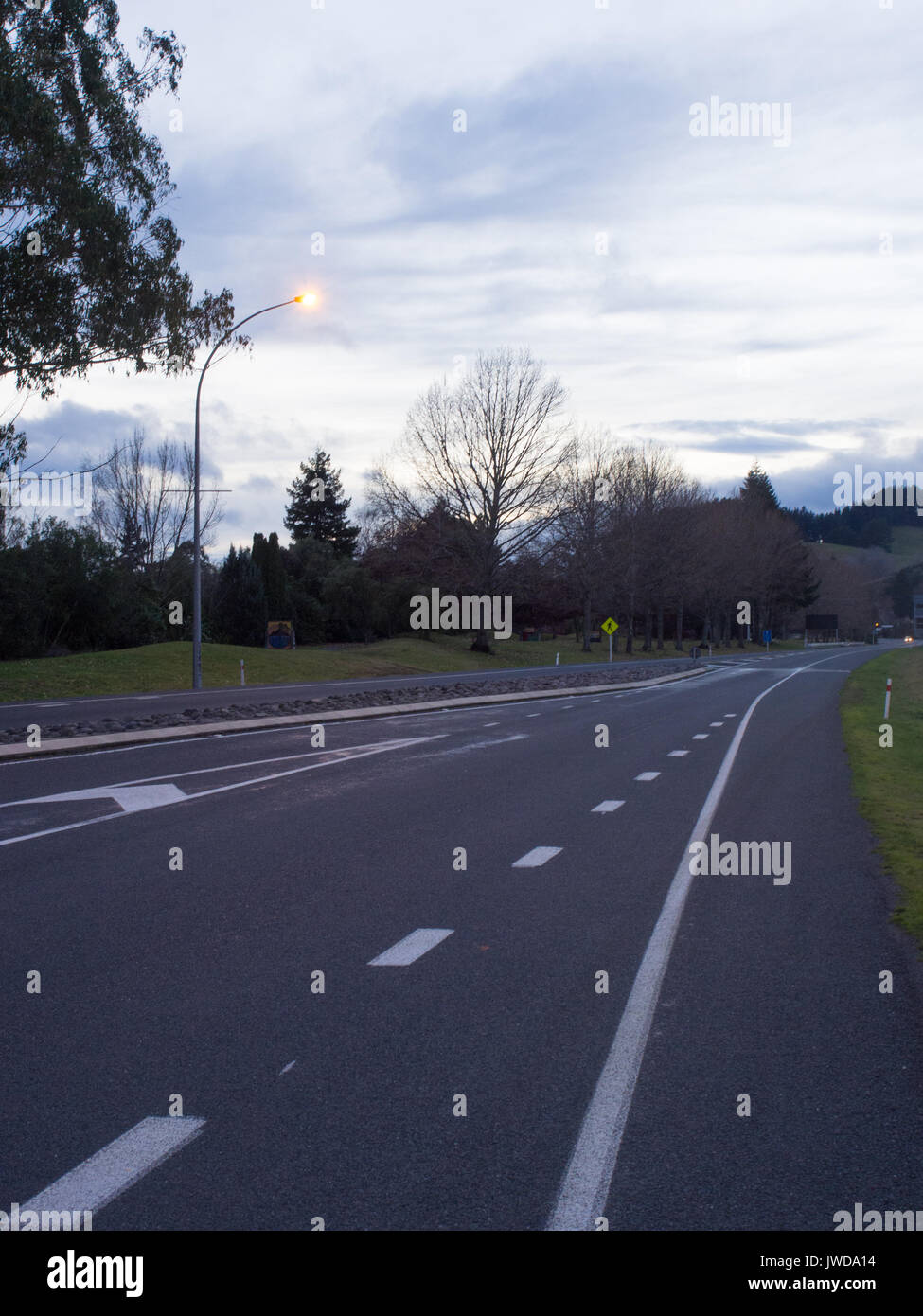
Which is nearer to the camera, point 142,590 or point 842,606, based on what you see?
point 142,590

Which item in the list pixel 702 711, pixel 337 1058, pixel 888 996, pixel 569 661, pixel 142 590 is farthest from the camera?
pixel 569 661

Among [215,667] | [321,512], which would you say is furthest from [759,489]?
[215,667]

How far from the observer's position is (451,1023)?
5.39 meters

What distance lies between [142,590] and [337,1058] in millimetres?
52857

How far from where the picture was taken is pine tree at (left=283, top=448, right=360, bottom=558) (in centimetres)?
9638

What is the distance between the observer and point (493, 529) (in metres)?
65.6

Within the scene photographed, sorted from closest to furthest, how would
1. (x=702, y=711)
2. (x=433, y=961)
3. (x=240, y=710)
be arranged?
(x=433, y=961) < (x=240, y=710) < (x=702, y=711)

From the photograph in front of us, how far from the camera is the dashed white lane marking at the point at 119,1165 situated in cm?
368

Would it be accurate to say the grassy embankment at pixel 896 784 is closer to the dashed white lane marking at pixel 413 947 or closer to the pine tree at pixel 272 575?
the dashed white lane marking at pixel 413 947

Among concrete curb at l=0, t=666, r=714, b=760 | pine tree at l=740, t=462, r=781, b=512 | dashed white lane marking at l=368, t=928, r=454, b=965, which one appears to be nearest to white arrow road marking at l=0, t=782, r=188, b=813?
concrete curb at l=0, t=666, r=714, b=760

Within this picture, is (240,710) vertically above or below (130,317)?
below

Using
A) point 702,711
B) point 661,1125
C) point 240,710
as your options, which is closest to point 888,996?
point 661,1125

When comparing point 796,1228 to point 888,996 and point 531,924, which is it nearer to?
point 888,996

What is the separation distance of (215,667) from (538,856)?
35.4 meters
